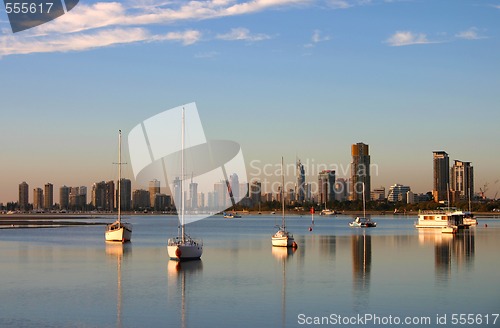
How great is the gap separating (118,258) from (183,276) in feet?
57.2

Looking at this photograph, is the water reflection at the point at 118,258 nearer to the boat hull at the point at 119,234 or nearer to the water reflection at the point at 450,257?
the boat hull at the point at 119,234

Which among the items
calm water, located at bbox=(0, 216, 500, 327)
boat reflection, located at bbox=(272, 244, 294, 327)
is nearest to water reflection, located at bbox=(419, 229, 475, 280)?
calm water, located at bbox=(0, 216, 500, 327)

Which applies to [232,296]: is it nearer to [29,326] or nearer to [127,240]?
[29,326]

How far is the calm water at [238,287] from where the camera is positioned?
34.4 meters

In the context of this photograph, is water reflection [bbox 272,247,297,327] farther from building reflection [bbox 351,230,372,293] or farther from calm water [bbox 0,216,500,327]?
building reflection [bbox 351,230,372,293]

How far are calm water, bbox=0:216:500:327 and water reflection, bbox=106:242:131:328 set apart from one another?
10 cm

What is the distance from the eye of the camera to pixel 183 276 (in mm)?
50531

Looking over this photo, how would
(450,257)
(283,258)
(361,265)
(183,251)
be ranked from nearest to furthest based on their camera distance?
(361,265) < (183,251) < (283,258) < (450,257)

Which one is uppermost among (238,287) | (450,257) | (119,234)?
(119,234)

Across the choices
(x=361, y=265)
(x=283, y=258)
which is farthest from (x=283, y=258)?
(x=361, y=265)

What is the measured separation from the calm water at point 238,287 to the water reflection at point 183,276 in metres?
0.07

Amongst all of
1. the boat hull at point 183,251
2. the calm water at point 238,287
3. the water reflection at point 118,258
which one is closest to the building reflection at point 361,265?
the calm water at point 238,287

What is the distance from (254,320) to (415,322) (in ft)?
22.7

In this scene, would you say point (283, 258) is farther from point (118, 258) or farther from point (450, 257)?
point (450, 257)
